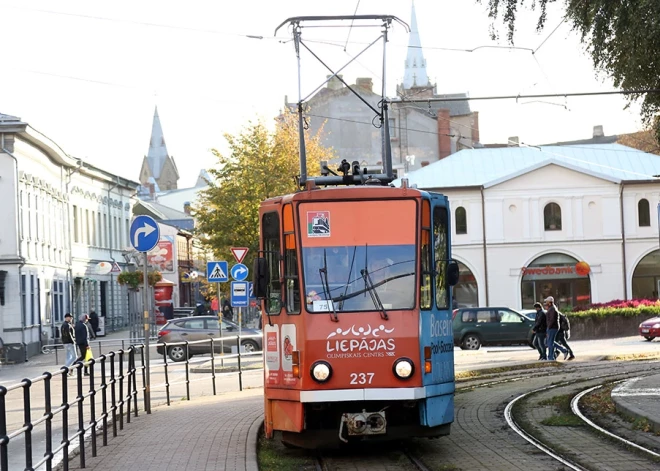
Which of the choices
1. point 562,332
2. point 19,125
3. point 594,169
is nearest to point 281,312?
point 562,332

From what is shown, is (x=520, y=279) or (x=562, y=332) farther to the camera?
(x=520, y=279)

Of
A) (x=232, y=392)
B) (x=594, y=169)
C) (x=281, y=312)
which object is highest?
(x=594, y=169)

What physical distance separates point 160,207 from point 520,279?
62312 mm

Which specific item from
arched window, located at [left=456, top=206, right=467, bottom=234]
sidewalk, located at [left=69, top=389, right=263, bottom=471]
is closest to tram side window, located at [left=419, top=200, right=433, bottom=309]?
sidewalk, located at [left=69, top=389, right=263, bottom=471]

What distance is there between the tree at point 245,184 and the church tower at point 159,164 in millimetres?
129302

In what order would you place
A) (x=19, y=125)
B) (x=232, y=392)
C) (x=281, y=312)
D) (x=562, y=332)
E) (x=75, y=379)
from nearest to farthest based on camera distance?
(x=75, y=379)
(x=281, y=312)
(x=232, y=392)
(x=562, y=332)
(x=19, y=125)

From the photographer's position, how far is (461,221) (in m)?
65.9

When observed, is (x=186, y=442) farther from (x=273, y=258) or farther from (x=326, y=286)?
(x=326, y=286)

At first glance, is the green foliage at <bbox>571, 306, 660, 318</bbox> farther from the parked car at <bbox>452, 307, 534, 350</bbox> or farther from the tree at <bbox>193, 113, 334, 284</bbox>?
the tree at <bbox>193, 113, 334, 284</bbox>

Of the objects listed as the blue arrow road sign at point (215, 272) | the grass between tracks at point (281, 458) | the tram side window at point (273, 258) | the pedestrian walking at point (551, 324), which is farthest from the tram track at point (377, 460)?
the blue arrow road sign at point (215, 272)

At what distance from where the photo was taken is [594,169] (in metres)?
67.6

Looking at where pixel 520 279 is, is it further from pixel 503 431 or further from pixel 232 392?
pixel 503 431

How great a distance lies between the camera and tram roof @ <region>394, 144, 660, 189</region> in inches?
2569

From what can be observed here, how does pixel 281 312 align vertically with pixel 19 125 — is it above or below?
below
